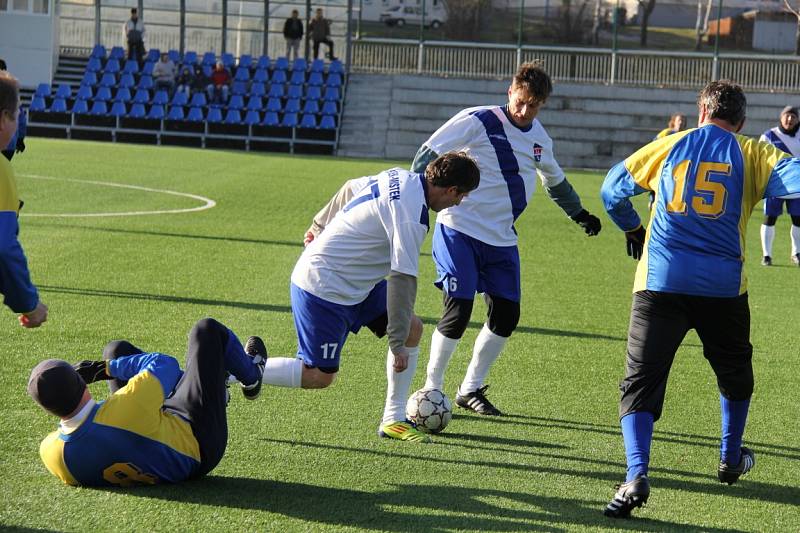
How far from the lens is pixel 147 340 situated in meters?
8.30

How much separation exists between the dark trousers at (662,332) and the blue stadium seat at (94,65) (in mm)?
32009

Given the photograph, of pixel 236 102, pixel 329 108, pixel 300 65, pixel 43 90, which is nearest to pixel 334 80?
pixel 300 65

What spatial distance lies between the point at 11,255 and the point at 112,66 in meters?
31.8

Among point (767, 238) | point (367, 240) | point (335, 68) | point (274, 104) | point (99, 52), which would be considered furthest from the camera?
point (99, 52)

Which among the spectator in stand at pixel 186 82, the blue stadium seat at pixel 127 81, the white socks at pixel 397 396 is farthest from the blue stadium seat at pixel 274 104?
the white socks at pixel 397 396

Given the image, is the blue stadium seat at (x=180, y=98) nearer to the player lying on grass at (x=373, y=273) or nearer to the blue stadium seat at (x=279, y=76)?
the blue stadium seat at (x=279, y=76)

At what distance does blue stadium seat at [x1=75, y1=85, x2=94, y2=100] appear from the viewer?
3319 centimetres

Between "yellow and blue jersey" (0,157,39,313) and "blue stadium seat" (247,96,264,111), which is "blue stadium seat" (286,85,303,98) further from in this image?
"yellow and blue jersey" (0,157,39,313)

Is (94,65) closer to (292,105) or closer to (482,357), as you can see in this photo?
(292,105)

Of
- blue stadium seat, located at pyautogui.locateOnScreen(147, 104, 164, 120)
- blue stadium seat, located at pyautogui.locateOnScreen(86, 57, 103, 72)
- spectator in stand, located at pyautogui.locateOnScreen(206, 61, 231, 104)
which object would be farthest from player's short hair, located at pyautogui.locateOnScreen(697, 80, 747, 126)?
blue stadium seat, located at pyautogui.locateOnScreen(86, 57, 103, 72)

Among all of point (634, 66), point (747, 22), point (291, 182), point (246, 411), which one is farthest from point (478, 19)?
point (246, 411)

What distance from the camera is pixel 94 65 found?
35.0 metres

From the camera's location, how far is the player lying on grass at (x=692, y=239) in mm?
5094

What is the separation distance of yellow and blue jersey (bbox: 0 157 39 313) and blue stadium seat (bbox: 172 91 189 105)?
29152 mm
